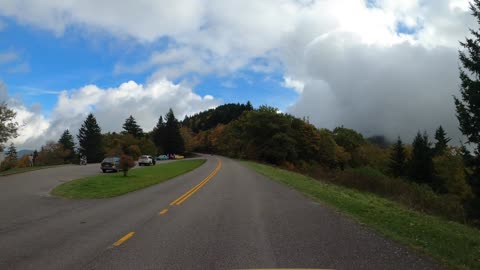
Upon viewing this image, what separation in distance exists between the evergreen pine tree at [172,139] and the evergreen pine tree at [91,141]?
2148 centimetres

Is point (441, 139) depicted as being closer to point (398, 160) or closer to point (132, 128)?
point (398, 160)

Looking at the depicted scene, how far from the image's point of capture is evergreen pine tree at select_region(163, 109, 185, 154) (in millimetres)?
126625

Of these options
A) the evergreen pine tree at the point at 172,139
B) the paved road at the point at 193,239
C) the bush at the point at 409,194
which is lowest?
the bush at the point at 409,194

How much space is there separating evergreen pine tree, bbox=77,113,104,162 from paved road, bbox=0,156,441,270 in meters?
102

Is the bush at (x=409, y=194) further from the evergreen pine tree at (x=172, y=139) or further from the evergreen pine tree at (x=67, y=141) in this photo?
the evergreen pine tree at (x=67, y=141)

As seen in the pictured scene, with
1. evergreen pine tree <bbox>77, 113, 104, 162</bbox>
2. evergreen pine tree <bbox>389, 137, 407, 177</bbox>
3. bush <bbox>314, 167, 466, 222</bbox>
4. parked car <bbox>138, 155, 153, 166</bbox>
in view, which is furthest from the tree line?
bush <bbox>314, 167, 466, 222</bbox>

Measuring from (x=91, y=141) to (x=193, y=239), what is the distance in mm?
110103

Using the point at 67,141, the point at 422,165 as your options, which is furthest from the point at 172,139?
the point at 422,165

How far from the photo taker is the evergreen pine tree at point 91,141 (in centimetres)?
10994

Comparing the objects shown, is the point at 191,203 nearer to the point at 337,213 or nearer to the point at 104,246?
the point at 337,213

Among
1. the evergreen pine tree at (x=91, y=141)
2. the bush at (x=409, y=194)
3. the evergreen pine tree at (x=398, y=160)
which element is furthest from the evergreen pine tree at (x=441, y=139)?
the evergreen pine tree at (x=91, y=141)

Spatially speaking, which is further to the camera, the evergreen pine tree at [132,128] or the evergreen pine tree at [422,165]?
the evergreen pine tree at [132,128]

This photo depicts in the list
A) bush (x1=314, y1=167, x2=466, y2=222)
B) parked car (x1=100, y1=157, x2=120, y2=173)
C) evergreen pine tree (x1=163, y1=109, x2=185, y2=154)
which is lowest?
bush (x1=314, y1=167, x2=466, y2=222)

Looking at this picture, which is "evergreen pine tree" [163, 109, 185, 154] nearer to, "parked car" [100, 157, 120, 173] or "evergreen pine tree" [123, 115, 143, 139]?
"evergreen pine tree" [123, 115, 143, 139]
